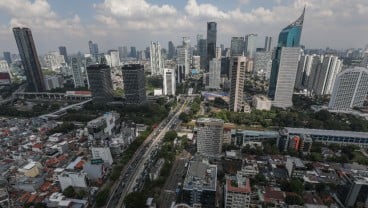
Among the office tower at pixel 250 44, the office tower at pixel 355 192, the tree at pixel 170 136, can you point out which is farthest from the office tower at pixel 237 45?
the office tower at pixel 355 192

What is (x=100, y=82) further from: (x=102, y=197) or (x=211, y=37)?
(x=211, y=37)

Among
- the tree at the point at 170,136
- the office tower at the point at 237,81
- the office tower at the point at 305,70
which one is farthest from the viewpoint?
the office tower at the point at 305,70

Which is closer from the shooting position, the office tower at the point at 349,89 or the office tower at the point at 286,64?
the office tower at the point at 349,89

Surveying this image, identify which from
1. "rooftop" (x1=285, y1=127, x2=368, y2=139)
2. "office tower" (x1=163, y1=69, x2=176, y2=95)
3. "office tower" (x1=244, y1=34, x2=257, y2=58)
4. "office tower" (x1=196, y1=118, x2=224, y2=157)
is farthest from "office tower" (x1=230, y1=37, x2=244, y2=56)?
"office tower" (x1=196, y1=118, x2=224, y2=157)

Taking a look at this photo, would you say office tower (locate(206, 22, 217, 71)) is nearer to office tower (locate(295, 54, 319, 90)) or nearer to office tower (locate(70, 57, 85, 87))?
office tower (locate(295, 54, 319, 90))

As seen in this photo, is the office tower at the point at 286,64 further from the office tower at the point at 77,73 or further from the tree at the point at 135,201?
the office tower at the point at 77,73

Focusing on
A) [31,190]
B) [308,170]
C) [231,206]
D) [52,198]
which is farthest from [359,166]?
[31,190]

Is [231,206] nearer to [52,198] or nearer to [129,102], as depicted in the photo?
[52,198]
